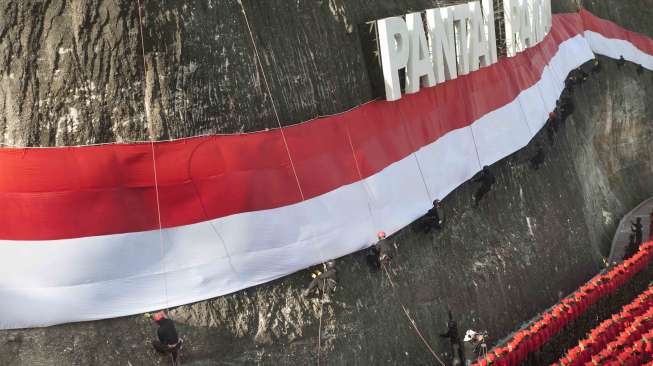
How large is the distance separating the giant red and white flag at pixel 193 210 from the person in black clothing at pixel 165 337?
388 millimetres

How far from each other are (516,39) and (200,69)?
11436mm

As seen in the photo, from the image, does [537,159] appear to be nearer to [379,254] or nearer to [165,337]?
[379,254]

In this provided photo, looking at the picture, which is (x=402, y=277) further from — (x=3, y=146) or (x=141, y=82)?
(x=3, y=146)

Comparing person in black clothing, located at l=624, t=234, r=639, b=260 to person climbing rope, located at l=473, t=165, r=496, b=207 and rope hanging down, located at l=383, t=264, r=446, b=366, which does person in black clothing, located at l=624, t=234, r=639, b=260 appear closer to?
person climbing rope, located at l=473, t=165, r=496, b=207

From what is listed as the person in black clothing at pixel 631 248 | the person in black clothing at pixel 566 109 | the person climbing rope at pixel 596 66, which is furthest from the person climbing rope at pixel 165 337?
the person climbing rope at pixel 596 66

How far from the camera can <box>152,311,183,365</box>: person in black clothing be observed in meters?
12.5

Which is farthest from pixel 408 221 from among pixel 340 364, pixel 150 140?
pixel 150 140

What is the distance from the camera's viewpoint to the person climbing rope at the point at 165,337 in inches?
493

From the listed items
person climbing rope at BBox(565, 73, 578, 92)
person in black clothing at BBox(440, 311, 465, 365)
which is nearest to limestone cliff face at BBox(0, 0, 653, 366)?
person in black clothing at BBox(440, 311, 465, 365)

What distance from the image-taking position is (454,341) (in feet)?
53.0

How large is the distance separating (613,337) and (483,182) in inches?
187

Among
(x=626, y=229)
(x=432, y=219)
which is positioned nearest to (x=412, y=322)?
(x=432, y=219)

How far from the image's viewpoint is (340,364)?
14.4 meters

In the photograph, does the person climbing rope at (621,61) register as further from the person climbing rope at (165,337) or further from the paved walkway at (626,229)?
the person climbing rope at (165,337)
